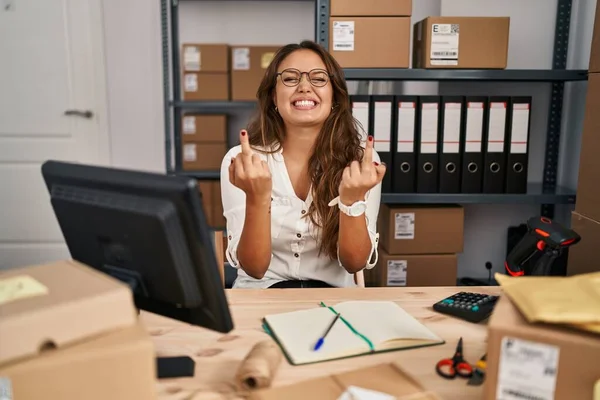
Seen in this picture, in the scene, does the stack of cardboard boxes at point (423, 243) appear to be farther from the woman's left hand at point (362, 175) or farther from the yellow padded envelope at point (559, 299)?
the yellow padded envelope at point (559, 299)

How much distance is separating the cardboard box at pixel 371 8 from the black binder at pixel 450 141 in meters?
0.38

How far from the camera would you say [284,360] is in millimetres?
865

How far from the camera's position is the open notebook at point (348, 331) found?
884 millimetres

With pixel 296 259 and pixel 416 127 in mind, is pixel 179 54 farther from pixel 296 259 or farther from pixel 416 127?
pixel 296 259

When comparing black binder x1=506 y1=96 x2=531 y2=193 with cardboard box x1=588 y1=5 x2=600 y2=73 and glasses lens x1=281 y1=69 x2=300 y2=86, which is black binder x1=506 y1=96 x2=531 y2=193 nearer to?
cardboard box x1=588 y1=5 x2=600 y2=73

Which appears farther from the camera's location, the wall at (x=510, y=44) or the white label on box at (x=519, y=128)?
the wall at (x=510, y=44)

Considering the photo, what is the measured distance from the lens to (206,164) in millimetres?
2725

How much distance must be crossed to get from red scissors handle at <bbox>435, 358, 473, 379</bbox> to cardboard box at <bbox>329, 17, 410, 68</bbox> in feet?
4.85

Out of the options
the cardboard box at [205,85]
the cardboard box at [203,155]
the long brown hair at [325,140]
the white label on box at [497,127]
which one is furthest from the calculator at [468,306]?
the cardboard box at [205,85]

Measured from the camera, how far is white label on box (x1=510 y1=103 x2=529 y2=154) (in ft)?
6.95

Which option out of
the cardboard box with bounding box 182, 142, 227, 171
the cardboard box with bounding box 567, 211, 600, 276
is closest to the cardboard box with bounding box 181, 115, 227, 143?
the cardboard box with bounding box 182, 142, 227, 171

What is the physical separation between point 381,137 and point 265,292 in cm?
112

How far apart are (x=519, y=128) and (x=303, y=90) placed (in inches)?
42.3

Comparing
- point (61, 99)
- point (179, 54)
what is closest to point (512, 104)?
point (179, 54)
